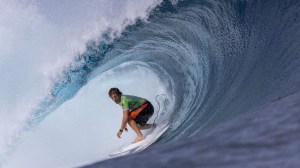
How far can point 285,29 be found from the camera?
5.46 meters

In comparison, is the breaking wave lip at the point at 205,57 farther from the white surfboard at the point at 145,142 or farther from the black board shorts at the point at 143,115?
the black board shorts at the point at 143,115

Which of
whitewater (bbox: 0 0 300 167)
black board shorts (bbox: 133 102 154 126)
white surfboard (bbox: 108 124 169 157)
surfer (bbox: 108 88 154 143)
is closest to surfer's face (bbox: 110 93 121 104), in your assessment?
surfer (bbox: 108 88 154 143)

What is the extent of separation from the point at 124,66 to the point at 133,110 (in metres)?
4.69

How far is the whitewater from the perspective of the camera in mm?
5523

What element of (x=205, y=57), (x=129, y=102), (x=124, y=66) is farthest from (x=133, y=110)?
(x=124, y=66)

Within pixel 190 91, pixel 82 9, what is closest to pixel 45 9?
pixel 82 9

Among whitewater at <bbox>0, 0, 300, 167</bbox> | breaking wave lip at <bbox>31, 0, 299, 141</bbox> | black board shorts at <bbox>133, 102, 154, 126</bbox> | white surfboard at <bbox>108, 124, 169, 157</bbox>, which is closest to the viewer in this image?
breaking wave lip at <bbox>31, 0, 299, 141</bbox>

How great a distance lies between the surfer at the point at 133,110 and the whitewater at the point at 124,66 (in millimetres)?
398

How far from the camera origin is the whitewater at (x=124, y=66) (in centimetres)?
552

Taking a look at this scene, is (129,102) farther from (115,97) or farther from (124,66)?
(124,66)

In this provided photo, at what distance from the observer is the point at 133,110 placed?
5.92m

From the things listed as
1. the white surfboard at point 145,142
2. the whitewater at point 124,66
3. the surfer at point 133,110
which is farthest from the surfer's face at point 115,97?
the whitewater at point 124,66

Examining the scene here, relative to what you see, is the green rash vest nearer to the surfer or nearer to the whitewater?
the surfer

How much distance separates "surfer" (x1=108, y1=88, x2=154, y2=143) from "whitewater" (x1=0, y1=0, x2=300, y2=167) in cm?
40
